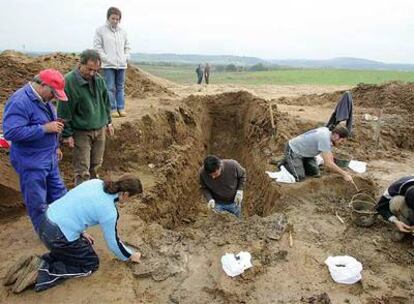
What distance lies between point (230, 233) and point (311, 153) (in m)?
2.15

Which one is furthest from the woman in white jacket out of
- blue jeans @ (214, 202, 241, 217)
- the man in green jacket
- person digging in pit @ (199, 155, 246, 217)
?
blue jeans @ (214, 202, 241, 217)

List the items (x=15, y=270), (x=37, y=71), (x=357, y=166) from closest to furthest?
1. (x=15, y=270)
2. (x=357, y=166)
3. (x=37, y=71)

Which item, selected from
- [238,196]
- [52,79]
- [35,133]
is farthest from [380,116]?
[35,133]

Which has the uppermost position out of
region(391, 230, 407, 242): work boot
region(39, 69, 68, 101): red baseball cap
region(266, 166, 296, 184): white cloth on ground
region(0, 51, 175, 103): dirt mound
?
region(39, 69, 68, 101): red baseball cap

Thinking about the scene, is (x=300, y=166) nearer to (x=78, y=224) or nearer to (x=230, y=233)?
(x=230, y=233)

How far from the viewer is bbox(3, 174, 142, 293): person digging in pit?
162 inches

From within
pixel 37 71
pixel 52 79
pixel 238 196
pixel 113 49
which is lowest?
Result: pixel 238 196

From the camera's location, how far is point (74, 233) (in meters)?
4.28

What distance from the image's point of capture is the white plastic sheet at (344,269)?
15.5 feet

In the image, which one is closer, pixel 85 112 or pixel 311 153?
pixel 85 112

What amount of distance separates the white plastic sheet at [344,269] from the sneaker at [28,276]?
3.25 m

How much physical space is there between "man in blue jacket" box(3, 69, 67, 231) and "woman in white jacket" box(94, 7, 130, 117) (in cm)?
311

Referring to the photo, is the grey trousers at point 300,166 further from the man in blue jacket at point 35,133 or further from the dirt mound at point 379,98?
the dirt mound at point 379,98

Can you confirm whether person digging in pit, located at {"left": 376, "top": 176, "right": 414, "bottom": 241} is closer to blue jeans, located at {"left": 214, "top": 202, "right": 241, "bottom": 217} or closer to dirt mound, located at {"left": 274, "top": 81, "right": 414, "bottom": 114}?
blue jeans, located at {"left": 214, "top": 202, "right": 241, "bottom": 217}
